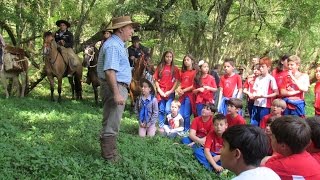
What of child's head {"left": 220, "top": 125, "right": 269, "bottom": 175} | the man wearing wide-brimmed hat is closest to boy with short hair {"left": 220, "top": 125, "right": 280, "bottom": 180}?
child's head {"left": 220, "top": 125, "right": 269, "bottom": 175}

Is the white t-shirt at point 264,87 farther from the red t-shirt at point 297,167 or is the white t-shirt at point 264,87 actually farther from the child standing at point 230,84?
the red t-shirt at point 297,167

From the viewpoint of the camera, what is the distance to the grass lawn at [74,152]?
5125 mm

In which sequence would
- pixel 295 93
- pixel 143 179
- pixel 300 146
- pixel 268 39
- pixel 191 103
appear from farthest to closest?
pixel 268 39, pixel 191 103, pixel 295 93, pixel 143 179, pixel 300 146

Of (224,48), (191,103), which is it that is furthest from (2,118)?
(224,48)

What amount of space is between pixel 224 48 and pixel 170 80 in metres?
12.8

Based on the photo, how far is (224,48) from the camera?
20828 millimetres

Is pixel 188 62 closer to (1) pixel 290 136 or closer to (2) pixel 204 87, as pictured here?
(2) pixel 204 87

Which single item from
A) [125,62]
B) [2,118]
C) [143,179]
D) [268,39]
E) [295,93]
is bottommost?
[143,179]

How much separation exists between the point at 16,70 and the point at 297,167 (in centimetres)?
972

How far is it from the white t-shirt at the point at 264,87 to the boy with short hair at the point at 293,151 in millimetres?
4462

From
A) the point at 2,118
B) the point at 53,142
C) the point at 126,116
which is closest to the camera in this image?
the point at 53,142

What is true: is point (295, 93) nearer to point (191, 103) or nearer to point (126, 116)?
point (191, 103)

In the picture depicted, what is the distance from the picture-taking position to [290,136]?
9.82ft

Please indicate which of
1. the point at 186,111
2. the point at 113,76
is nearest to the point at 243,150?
the point at 113,76
